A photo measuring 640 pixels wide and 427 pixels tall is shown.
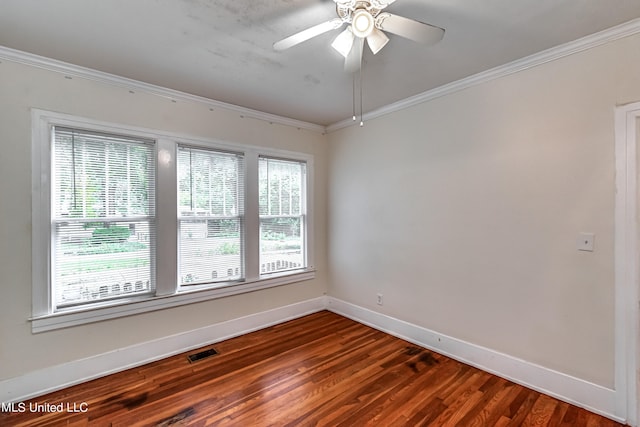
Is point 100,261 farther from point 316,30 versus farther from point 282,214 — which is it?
point 316,30

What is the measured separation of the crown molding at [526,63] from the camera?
6.15ft

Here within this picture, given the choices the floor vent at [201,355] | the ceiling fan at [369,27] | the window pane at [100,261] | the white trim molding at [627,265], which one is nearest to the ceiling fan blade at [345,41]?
the ceiling fan at [369,27]

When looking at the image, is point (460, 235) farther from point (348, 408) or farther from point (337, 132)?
point (337, 132)

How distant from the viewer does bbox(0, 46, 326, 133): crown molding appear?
7.07 feet

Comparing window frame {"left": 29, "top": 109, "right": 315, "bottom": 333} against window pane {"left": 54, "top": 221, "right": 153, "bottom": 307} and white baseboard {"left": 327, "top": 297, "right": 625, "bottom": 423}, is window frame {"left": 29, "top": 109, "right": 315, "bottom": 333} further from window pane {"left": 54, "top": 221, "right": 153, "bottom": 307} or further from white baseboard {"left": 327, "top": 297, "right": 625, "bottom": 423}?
white baseboard {"left": 327, "top": 297, "right": 625, "bottom": 423}

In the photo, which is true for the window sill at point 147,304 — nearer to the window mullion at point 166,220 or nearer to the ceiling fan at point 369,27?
the window mullion at point 166,220

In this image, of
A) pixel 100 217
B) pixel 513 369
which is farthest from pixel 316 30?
pixel 513 369

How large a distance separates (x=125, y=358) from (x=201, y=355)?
2.10ft

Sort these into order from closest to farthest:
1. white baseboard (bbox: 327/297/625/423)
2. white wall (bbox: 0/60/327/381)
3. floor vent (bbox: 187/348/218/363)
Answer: white baseboard (bbox: 327/297/625/423), white wall (bbox: 0/60/327/381), floor vent (bbox: 187/348/218/363)

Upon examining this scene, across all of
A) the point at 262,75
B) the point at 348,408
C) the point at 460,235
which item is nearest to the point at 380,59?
the point at 262,75

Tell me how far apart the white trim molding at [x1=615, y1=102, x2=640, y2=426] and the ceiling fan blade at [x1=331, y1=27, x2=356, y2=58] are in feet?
6.10

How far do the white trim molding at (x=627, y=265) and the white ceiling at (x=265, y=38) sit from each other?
0.74 m

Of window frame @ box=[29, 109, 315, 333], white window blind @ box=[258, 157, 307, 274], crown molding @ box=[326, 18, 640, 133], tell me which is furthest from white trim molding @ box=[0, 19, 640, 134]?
white window blind @ box=[258, 157, 307, 274]

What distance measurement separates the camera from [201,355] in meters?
2.82
